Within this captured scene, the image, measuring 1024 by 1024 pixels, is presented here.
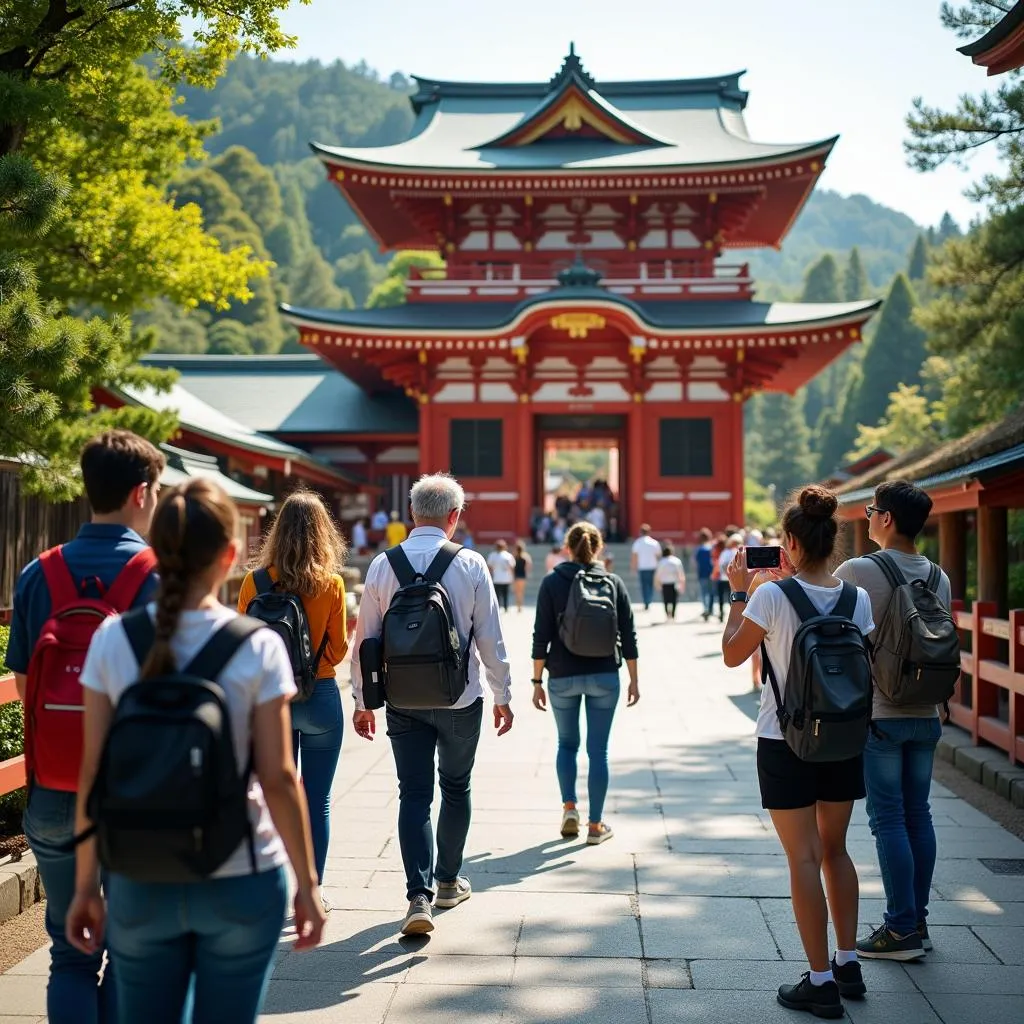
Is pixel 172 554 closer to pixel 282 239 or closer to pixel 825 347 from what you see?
pixel 825 347

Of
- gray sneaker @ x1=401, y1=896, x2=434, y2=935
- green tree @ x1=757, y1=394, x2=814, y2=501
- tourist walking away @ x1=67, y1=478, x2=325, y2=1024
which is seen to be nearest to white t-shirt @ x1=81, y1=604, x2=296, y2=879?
tourist walking away @ x1=67, y1=478, x2=325, y2=1024

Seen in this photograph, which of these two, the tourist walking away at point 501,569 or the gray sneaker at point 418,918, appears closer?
the gray sneaker at point 418,918

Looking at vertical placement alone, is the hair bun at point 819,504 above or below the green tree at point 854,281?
below

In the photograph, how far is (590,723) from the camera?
555 cm

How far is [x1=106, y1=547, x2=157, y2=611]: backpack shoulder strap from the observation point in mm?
2742

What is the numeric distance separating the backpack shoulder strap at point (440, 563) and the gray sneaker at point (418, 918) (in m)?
1.24

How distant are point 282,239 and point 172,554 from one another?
7873 centimetres

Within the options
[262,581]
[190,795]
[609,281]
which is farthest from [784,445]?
[190,795]

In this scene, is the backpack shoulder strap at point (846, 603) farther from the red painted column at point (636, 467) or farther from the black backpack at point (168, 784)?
the red painted column at point (636, 467)

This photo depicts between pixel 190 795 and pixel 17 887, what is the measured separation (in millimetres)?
2911

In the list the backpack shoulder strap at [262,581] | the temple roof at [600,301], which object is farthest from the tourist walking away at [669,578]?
the backpack shoulder strap at [262,581]

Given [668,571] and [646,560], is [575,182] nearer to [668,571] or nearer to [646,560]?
[646,560]

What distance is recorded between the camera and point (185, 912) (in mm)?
2162

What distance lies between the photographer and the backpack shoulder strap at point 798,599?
3424 millimetres
